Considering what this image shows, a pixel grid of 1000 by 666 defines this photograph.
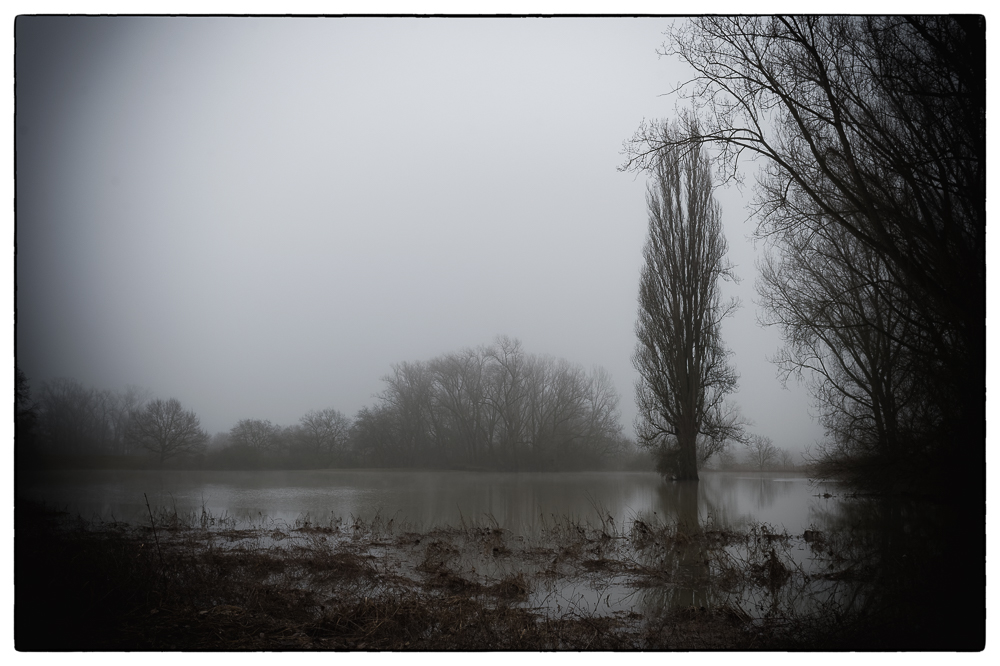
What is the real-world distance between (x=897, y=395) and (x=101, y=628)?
5.67 meters

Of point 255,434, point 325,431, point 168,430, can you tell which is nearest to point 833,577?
point 325,431

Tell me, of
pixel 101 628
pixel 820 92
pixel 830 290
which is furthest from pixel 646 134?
pixel 101 628

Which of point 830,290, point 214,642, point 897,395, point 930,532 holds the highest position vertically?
point 830,290

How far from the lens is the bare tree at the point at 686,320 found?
7305 millimetres

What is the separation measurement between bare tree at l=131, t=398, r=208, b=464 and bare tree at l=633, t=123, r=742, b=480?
5.41 m

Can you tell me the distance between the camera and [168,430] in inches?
187

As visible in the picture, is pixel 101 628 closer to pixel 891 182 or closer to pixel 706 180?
pixel 891 182

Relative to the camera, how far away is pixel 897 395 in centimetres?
442

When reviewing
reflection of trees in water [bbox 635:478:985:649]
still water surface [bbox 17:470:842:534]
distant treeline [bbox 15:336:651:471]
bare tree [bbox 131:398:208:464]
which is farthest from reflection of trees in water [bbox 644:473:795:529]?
bare tree [bbox 131:398:208:464]

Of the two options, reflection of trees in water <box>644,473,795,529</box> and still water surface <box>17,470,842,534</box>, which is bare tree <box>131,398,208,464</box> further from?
reflection of trees in water <box>644,473,795,529</box>

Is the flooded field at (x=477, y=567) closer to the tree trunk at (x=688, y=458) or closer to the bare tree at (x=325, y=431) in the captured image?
the bare tree at (x=325, y=431)

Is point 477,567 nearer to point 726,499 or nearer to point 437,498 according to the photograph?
point 437,498

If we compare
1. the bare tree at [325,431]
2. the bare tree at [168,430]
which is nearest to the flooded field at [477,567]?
the bare tree at [168,430]

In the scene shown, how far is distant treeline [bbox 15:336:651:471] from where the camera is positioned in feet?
12.6
